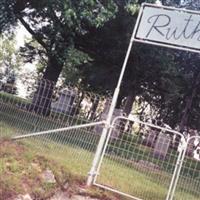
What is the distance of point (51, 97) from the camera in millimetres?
10641

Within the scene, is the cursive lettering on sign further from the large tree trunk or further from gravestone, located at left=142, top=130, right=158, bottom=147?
the large tree trunk

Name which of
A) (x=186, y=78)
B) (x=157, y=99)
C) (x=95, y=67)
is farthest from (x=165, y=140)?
(x=157, y=99)

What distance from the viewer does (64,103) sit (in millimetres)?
10531

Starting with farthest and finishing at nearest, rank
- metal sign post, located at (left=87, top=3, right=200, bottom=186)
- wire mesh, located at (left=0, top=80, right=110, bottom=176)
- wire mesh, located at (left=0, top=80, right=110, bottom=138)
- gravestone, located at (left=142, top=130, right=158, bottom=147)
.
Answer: wire mesh, located at (left=0, top=80, right=110, bottom=138) → gravestone, located at (left=142, top=130, right=158, bottom=147) → wire mesh, located at (left=0, top=80, right=110, bottom=176) → metal sign post, located at (left=87, top=3, right=200, bottom=186)

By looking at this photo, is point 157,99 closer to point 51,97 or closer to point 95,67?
point 95,67

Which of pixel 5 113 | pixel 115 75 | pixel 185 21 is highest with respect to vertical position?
pixel 115 75

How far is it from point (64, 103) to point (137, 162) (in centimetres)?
195

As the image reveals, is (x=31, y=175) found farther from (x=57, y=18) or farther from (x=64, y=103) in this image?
(x=57, y=18)

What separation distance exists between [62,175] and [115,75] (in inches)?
812

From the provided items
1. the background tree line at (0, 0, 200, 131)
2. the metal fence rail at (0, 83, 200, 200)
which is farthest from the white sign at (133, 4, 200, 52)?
the background tree line at (0, 0, 200, 131)

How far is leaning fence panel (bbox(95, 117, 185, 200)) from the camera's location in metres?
9.65

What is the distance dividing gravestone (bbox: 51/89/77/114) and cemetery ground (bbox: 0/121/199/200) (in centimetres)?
67

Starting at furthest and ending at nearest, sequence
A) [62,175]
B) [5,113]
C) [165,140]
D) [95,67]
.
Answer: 1. [95,67]
2. [5,113]
3. [165,140]
4. [62,175]

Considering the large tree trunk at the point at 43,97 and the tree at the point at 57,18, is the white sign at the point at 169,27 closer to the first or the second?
the large tree trunk at the point at 43,97
